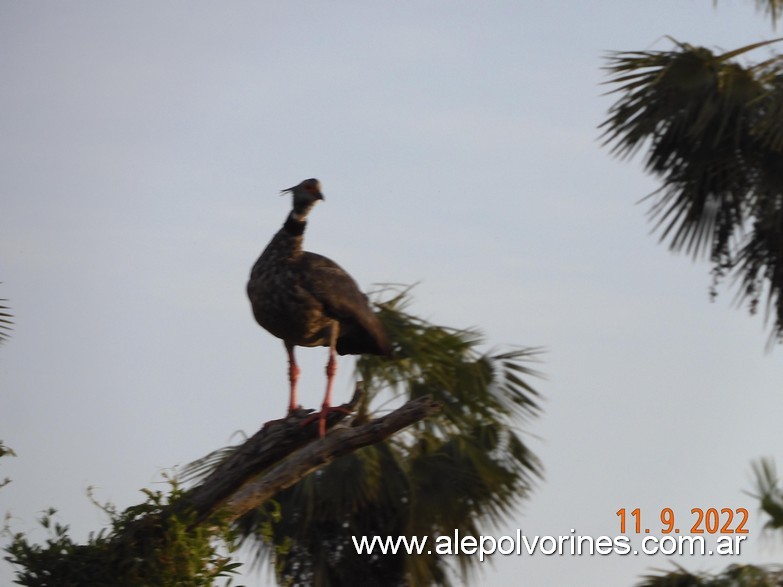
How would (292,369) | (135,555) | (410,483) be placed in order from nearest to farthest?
(135,555), (292,369), (410,483)

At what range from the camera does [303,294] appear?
660 centimetres

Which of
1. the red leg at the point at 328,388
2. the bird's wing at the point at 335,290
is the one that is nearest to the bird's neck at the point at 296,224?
the bird's wing at the point at 335,290

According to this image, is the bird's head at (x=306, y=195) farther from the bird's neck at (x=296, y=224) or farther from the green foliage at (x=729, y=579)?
the green foliage at (x=729, y=579)

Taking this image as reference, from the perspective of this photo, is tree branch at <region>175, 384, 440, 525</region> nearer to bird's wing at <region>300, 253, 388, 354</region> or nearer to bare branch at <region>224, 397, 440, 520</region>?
bare branch at <region>224, 397, 440, 520</region>

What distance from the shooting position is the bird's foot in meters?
6.07

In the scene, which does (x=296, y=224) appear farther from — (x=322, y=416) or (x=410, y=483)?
(x=410, y=483)

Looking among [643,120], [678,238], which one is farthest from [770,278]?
[643,120]

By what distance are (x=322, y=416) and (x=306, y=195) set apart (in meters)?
1.25

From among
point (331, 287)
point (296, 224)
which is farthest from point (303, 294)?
point (296, 224)

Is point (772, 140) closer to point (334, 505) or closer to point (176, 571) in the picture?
point (334, 505)

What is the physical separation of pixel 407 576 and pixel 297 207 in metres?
3.67

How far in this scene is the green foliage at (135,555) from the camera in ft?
19.0

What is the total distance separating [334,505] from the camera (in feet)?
30.8

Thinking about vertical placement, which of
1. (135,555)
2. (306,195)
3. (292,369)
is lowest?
(135,555)
